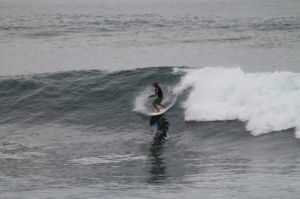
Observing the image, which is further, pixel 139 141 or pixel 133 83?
pixel 133 83

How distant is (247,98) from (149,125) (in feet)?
13.8

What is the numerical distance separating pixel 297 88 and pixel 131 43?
2751cm

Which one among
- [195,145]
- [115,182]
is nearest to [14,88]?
[195,145]

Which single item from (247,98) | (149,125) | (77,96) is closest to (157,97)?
(149,125)

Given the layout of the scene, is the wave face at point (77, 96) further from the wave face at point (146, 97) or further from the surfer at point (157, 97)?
the surfer at point (157, 97)

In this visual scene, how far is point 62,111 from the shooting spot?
28406 mm

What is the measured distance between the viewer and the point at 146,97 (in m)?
29.2

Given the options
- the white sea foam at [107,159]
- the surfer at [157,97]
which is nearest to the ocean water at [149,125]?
the white sea foam at [107,159]

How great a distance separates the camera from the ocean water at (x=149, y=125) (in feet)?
56.6

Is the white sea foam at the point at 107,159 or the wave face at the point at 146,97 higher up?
the wave face at the point at 146,97

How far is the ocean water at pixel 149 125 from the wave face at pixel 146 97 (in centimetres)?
6

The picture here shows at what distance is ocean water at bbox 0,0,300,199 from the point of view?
17.2 metres

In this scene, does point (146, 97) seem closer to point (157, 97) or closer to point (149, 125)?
point (149, 125)

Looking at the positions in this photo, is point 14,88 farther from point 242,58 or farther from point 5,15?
point 5,15
